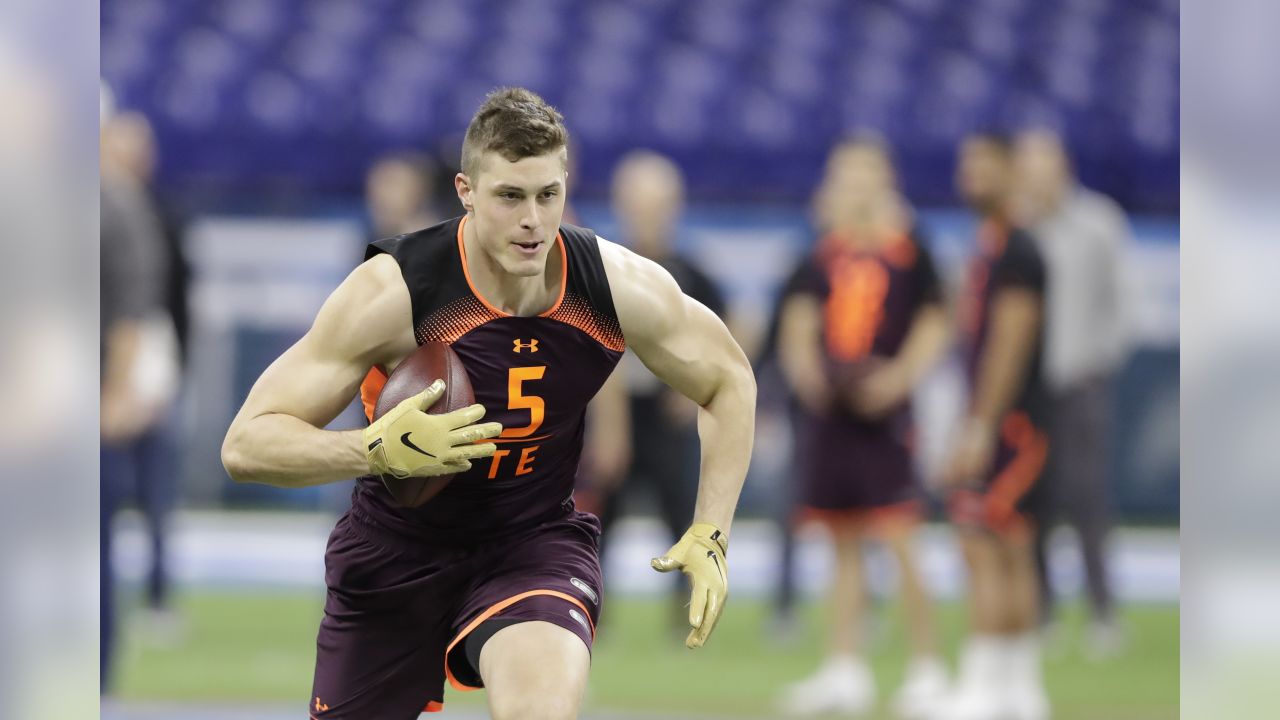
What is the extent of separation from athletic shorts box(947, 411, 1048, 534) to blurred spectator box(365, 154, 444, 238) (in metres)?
2.37

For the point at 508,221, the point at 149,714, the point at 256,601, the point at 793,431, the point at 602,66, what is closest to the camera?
the point at 508,221

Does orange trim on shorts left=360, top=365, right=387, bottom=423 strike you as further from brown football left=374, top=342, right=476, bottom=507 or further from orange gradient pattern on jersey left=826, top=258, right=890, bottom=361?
orange gradient pattern on jersey left=826, top=258, right=890, bottom=361

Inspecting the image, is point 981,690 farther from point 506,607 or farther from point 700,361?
point 506,607

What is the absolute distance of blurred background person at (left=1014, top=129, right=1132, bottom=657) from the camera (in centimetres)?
620

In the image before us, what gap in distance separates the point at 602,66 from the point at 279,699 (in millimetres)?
5739

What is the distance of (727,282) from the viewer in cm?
880

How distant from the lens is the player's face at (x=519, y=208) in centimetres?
275

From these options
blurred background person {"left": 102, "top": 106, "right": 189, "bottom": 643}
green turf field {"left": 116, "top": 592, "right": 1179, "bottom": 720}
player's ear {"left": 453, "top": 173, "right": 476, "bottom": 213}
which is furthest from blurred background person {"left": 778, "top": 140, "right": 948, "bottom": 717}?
player's ear {"left": 453, "top": 173, "right": 476, "bottom": 213}

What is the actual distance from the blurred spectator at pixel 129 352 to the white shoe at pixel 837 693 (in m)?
2.58

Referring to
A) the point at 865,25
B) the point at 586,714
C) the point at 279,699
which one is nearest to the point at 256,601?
the point at 279,699

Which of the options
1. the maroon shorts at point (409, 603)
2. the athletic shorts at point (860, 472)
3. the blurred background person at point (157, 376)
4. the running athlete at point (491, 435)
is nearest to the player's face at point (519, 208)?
the running athlete at point (491, 435)

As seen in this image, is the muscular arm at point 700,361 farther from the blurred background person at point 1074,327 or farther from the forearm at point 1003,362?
the blurred background person at point 1074,327

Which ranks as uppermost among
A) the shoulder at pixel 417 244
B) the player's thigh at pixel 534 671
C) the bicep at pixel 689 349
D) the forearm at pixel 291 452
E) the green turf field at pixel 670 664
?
the shoulder at pixel 417 244

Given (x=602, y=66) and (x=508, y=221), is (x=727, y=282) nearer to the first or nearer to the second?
(x=602, y=66)
